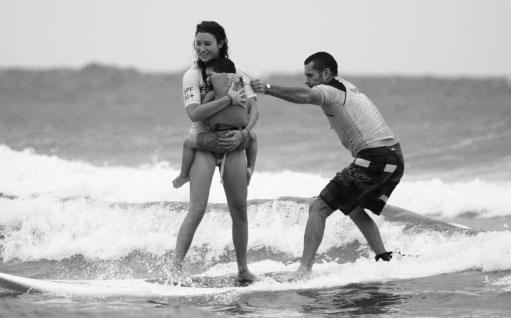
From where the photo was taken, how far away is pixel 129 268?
29.3ft

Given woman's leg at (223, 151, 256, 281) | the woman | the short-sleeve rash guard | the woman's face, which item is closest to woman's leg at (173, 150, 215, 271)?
the woman

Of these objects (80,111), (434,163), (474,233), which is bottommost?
(474,233)

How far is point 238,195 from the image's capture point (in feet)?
24.0

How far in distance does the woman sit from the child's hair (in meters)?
0.06

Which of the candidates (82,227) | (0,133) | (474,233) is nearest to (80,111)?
(0,133)

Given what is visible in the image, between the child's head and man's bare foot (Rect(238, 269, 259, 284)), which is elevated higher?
the child's head

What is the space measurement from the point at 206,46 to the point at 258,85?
52 centimetres

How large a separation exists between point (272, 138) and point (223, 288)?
1720 cm

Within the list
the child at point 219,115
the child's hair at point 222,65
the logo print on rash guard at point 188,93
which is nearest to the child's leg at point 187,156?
the child at point 219,115

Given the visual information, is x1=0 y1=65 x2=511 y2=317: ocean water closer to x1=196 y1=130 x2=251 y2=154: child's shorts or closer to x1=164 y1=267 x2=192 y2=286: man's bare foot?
x1=164 y1=267 x2=192 y2=286: man's bare foot

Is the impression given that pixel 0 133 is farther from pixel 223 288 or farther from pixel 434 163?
pixel 223 288

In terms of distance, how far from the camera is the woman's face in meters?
7.05

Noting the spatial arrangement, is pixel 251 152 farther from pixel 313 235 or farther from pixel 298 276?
pixel 298 276

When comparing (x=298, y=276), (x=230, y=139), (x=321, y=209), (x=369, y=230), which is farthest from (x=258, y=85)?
(x=369, y=230)
